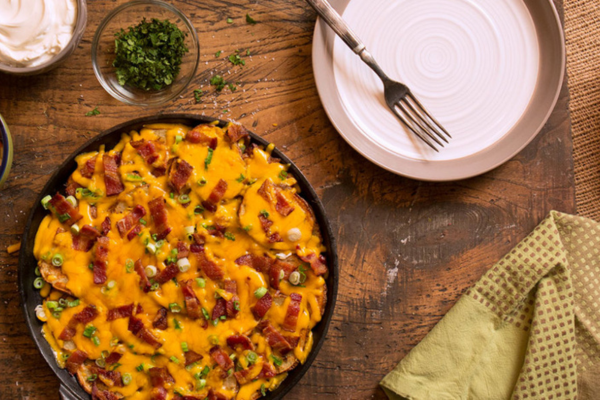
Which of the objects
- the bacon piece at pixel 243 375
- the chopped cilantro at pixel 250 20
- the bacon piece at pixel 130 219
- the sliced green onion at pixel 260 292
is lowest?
the bacon piece at pixel 243 375

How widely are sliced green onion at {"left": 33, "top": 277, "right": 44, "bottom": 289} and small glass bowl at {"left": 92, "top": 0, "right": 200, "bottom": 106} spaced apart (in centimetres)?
112

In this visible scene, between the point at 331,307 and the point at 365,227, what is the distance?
0.59 metres

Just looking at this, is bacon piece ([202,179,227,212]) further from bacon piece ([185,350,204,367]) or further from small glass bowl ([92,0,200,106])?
bacon piece ([185,350,204,367])

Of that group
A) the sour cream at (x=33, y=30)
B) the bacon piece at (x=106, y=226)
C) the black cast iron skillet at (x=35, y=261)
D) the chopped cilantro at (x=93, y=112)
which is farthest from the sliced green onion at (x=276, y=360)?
the sour cream at (x=33, y=30)

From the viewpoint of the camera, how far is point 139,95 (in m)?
3.03

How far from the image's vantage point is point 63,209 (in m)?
2.77

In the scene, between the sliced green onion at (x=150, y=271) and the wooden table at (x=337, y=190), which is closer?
the sliced green onion at (x=150, y=271)

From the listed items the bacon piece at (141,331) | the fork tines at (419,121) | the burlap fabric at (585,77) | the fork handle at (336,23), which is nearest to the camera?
the bacon piece at (141,331)

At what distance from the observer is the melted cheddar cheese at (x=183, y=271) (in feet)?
9.11

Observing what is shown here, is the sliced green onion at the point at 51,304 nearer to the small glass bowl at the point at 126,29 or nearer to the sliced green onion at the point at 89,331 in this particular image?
the sliced green onion at the point at 89,331

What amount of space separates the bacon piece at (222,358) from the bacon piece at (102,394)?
58 cm

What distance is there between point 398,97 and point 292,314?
1408 millimetres

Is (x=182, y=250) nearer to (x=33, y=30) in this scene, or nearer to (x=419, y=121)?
(x=33, y=30)

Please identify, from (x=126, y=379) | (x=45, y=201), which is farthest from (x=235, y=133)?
(x=126, y=379)
